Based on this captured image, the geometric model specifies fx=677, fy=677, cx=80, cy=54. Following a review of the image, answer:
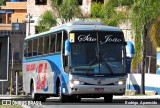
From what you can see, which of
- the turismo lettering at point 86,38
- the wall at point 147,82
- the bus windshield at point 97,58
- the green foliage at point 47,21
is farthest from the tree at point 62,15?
the bus windshield at point 97,58

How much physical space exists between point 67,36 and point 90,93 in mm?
2516

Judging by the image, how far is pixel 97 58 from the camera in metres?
26.9

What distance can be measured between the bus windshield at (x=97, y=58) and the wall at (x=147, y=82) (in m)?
18.7

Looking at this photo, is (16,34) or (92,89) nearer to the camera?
(92,89)

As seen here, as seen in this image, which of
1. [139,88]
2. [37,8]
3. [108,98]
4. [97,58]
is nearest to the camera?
[97,58]

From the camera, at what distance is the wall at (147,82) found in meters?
46.7

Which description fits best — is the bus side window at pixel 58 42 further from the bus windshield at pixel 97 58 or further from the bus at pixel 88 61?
the bus windshield at pixel 97 58

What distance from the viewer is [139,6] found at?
4353 centimetres

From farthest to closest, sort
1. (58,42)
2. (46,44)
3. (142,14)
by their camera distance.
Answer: (142,14) → (46,44) → (58,42)

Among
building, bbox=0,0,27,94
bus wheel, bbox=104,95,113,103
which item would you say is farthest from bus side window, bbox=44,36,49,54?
building, bbox=0,0,27,94

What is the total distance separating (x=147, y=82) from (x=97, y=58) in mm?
22222

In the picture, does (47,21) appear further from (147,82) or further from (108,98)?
(108,98)

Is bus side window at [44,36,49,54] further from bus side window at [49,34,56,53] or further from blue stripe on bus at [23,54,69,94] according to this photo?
bus side window at [49,34,56,53]

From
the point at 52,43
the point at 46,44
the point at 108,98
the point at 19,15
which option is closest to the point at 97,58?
the point at 108,98
